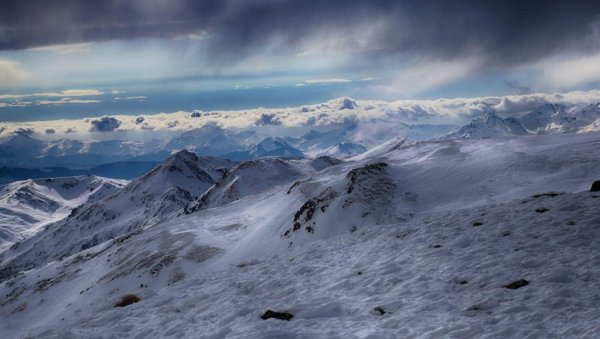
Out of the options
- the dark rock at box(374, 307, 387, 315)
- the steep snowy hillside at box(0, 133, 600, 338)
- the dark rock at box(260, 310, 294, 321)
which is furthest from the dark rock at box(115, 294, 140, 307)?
the dark rock at box(374, 307, 387, 315)

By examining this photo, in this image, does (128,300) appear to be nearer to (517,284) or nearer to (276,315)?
(276,315)

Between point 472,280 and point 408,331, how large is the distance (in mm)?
4630

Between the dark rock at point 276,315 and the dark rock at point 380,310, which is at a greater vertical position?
the dark rock at point 380,310

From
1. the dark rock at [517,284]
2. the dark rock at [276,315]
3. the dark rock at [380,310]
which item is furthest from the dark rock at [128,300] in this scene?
the dark rock at [517,284]

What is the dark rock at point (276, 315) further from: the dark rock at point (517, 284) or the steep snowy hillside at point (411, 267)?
the dark rock at point (517, 284)

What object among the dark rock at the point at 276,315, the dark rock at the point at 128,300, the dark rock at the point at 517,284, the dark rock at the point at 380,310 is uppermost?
the dark rock at the point at 517,284

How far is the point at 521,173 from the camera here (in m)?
41.5

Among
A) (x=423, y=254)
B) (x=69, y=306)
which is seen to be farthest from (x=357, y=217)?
(x=69, y=306)

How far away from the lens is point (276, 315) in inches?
685

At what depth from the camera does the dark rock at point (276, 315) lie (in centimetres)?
1702

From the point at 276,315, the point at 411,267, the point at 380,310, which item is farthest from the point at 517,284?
the point at 276,315

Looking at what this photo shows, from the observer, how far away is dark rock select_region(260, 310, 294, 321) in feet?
55.8

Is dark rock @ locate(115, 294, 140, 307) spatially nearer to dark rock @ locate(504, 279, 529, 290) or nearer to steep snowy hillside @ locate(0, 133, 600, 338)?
steep snowy hillside @ locate(0, 133, 600, 338)

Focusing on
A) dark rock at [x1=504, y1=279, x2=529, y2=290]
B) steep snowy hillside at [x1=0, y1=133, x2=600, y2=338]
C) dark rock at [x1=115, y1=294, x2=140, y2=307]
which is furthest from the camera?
dark rock at [x1=115, y1=294, x2=140, y2=307]
